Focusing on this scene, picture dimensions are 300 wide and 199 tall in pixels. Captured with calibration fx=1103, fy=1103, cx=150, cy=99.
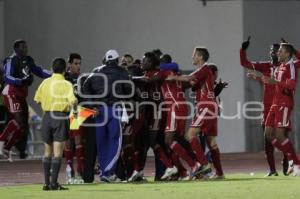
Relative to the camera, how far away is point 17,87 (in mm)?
24641

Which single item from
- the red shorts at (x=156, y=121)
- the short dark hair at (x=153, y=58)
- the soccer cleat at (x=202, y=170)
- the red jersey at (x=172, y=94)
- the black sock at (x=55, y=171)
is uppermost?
the short dark hair at (x=153, y=58)

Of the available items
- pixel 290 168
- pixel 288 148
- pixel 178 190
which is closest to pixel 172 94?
pixel 288 148

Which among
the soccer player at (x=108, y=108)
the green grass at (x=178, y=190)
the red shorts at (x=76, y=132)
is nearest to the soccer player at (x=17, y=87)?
the red shorts at (x=76, y=132)

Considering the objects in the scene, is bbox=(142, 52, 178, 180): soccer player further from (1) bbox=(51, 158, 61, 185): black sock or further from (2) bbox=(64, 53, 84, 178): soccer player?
(1) bbox=(51, 158, 61, 185): black sock

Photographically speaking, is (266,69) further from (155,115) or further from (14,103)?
(14,103)

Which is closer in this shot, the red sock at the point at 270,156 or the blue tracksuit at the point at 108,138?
the blue tracksuit at the point at 108,138

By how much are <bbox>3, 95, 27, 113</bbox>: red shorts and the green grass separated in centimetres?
650

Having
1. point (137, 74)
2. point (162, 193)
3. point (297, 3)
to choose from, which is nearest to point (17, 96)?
point (137, 74)

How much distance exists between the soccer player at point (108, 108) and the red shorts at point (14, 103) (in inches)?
228

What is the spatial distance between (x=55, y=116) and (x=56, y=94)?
347 mm

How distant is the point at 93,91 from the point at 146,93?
112 cm

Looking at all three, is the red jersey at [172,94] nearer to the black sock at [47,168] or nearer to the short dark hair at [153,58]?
the short dark hair at [153,58]

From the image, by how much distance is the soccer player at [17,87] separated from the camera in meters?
24.0

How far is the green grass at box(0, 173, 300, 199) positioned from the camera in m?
15.5
